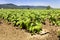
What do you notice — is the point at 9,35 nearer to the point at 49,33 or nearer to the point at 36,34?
the point at 36,34

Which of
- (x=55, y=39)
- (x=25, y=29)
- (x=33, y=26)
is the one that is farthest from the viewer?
(x=25, y=29)

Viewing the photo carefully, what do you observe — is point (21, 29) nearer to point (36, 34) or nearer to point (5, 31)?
point (5, 31)

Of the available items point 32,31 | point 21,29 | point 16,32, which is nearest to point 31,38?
point 32,31

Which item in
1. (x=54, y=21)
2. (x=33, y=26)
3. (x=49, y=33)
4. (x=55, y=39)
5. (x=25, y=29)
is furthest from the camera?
(x=54, y=21)

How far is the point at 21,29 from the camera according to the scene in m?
15.3

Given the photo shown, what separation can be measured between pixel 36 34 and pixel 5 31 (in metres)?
2.59

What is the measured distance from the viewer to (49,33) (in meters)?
12.9

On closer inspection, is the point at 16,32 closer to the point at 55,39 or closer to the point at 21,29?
the point at 21,29

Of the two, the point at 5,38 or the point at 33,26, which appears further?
the point at 33,26

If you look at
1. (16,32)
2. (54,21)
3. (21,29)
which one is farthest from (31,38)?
(54,21)

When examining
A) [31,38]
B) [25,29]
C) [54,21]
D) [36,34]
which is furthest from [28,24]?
[54,21]

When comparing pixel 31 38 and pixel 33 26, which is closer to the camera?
pixel 31 38

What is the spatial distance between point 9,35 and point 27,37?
1.40 m

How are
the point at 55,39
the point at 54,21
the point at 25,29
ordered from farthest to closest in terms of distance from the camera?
the point at 54,21
the point at 25,29
the point at 55,39
